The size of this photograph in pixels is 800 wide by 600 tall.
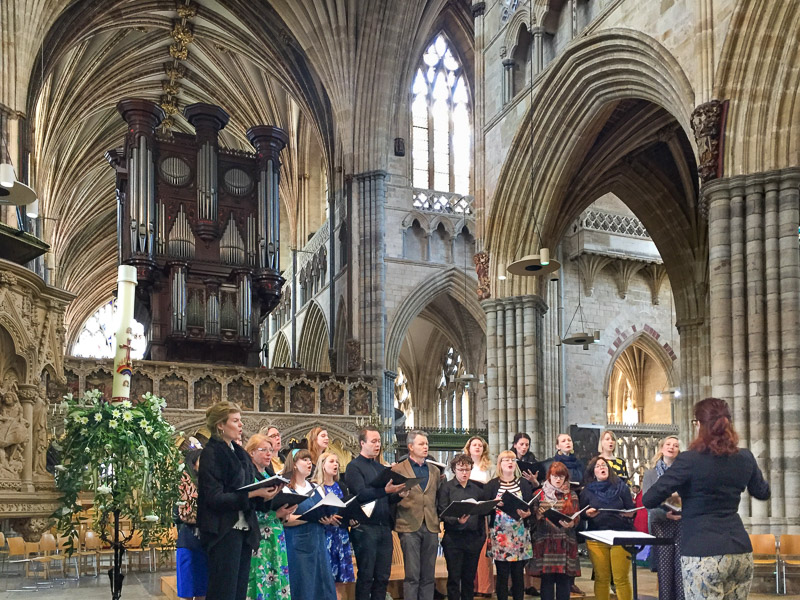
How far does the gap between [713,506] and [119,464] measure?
327 cm

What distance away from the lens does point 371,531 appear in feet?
22.2

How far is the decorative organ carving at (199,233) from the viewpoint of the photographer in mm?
20344

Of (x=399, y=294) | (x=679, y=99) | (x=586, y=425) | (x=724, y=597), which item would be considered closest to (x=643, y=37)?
(x=679, y=99)

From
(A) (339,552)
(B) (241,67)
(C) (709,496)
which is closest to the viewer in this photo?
(C) (709,496)

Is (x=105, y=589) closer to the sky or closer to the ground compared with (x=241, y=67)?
closer to the ground

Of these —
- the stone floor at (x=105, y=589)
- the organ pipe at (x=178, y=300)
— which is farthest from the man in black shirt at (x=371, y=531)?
the organ pipe at (x=178, y=300)

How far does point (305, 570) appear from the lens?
6.23m

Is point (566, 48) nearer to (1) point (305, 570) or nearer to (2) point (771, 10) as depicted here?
(2) point (771, 10)

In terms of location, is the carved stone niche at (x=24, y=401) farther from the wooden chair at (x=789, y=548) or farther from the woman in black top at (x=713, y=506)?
the wooden chair at (x=789, y=548)

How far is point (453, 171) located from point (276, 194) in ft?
15.9

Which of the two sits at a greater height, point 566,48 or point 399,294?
point 566,48

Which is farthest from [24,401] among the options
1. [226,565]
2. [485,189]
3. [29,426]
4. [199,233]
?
[199,233]

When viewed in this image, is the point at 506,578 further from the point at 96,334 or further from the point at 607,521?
the point at 96,334

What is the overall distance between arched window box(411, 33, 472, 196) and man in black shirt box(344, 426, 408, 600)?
1780cm
